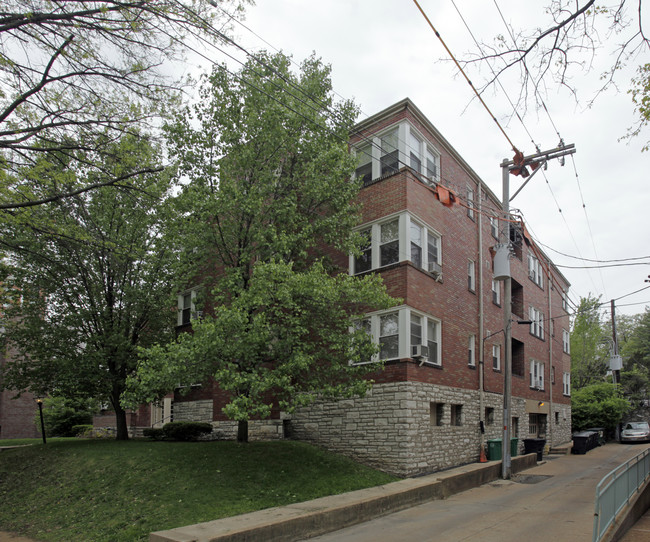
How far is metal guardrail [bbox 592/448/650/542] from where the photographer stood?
7301 mm

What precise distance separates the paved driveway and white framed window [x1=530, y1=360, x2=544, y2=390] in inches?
413

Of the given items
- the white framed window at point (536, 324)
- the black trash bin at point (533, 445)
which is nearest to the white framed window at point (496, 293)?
the white framed window at point (536, 324)

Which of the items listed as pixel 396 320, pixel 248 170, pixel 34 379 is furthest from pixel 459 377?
pixel 34 379

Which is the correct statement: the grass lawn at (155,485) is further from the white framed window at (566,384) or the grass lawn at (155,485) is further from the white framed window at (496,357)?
the white framed window at (566,384)

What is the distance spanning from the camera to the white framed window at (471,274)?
19.9m

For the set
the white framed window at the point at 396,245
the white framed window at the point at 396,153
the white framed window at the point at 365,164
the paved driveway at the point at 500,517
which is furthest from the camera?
the white framed window at the point at 365,164

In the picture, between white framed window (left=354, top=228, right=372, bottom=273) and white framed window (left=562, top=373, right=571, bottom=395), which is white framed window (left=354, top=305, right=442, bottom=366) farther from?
white framed window (left=562, top=373, right=571, bottom=395)

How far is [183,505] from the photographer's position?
1020cm

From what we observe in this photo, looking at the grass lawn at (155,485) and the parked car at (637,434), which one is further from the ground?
the grass lawn at (155,485)

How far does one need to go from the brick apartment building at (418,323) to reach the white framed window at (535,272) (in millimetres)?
6816

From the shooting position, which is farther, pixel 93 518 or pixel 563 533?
pixel 93 518

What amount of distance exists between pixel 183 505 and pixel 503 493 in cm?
861

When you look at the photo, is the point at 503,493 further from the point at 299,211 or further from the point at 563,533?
the point at 299,211

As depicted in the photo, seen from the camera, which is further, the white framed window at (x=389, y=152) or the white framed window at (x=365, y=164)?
the white framed window at (x=365, y=164)
